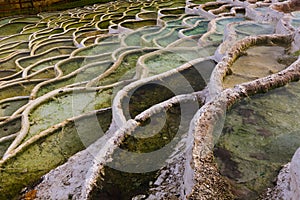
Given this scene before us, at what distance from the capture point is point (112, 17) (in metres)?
8.13

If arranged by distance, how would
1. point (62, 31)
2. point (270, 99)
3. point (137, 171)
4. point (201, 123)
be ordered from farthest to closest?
point (62, 31) → point (270, 99) → point (137, 171) → point (201, 123)

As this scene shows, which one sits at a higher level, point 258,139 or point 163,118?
point 258,139

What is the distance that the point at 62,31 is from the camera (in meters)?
7.85

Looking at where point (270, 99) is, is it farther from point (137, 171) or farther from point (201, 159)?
point (137, 171)

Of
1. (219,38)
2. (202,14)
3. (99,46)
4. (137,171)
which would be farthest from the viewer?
(202,14)

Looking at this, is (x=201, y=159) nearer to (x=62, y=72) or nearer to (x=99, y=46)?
(x=62, y=72)

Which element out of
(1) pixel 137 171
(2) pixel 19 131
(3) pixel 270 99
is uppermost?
(3) pixel 270 99

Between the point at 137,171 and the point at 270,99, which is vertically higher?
the point at 270,99

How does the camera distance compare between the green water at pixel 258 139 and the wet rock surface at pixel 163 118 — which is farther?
the wet rock surface at pixel 163 118

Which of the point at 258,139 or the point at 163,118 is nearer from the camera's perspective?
the point at 258,139

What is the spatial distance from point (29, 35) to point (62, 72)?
3831 mm

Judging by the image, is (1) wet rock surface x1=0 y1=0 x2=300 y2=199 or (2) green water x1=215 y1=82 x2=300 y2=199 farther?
(1) wet rock surface x1=0 y1=0 x2=300 y2=199

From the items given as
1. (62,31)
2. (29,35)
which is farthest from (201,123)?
(29,35)

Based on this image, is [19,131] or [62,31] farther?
[62,31]
